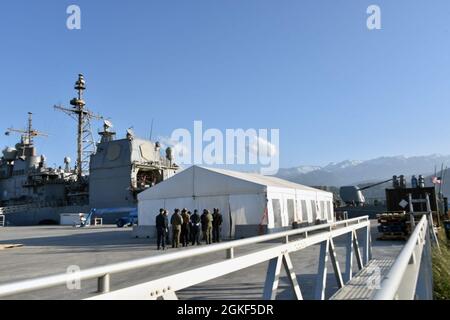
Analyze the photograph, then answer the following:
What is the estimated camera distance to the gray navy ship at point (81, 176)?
49.8m

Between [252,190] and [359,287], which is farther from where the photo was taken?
[252,190]

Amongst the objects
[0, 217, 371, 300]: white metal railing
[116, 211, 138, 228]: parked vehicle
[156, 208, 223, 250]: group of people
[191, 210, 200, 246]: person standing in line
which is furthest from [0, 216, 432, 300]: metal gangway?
[116, 211, 138, 228]: parked vehicle

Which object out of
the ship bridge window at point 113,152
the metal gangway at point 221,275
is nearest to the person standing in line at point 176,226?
the metal gangway at point 221,275

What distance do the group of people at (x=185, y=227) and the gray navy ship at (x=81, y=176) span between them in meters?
29.1

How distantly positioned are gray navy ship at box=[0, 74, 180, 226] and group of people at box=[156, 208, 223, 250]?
29.1 m

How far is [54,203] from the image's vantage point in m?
57.1

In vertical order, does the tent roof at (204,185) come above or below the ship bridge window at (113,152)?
below

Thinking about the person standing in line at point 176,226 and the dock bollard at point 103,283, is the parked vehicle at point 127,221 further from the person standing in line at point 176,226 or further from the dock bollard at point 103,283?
the dock bollard at point 103,283

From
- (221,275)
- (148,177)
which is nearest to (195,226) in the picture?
(221,275)

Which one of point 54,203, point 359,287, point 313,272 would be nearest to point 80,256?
point 313,272

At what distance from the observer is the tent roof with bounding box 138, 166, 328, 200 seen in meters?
18.9

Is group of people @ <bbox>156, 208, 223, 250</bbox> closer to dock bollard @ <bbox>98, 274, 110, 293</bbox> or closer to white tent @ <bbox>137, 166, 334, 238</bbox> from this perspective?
white tent @ <bbox>137, 166, 334, 238</bbox>
